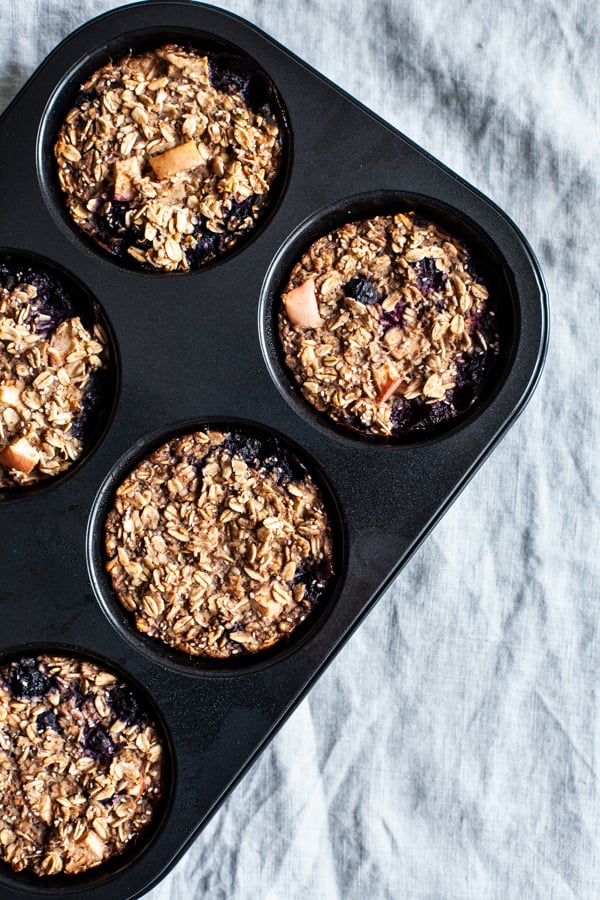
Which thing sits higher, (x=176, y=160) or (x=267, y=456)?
(x=176, y=160)

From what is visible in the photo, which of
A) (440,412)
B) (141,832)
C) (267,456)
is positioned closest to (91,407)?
(267,456)

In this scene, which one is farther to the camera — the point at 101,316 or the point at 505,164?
the point at 505,164

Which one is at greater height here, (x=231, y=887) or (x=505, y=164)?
(x=505, y=164)

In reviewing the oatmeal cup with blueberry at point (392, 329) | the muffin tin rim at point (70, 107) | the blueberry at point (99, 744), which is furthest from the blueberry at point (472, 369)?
the blueberry at point (99, 744)

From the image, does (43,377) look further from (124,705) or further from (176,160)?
(124,705)

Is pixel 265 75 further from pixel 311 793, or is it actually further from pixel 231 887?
pixel 231 887

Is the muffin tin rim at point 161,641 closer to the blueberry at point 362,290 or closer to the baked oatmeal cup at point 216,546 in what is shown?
the baked oatmeal cup at point 216,546

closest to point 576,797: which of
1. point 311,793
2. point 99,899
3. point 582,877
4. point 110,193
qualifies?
point 582,877

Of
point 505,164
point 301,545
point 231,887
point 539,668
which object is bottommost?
point 231,887

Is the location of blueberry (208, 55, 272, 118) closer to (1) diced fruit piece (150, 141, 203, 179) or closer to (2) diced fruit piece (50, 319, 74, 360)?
(1) diced fruit piece (150, 141, 203, 179)
